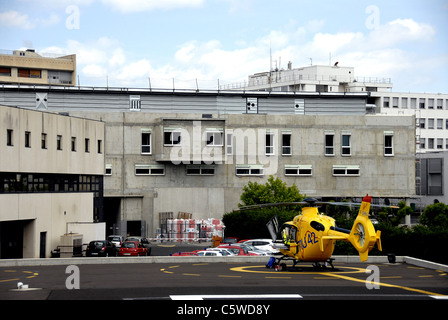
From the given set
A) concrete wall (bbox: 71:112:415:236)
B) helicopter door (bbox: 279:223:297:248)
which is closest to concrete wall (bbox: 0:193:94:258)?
concrete wall (bbox: 71:112:415:236)

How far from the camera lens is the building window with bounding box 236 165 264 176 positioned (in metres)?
78.1

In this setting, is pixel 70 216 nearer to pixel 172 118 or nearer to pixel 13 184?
pixel 13 184

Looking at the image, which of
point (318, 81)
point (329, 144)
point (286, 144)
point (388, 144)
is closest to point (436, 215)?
point (329, 144)

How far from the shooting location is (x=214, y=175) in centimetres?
7794

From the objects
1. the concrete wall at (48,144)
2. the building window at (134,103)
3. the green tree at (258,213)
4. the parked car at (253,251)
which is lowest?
the parked car at (253,251)

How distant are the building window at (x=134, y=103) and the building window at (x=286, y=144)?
1652 cm

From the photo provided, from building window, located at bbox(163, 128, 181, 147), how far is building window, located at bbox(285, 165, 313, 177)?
498 inches

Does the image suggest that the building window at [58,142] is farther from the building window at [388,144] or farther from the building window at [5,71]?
the building window at [5,71]

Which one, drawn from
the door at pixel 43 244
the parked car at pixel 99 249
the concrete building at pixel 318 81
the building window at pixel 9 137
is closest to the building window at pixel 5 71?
the concrete building at pixel 318 81

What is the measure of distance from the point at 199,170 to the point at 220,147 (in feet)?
12.5

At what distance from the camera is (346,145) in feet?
263

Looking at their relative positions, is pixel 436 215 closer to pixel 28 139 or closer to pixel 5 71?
pixel 28 139

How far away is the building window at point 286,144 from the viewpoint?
7900 cm

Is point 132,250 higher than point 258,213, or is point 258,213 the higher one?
point 258,213
